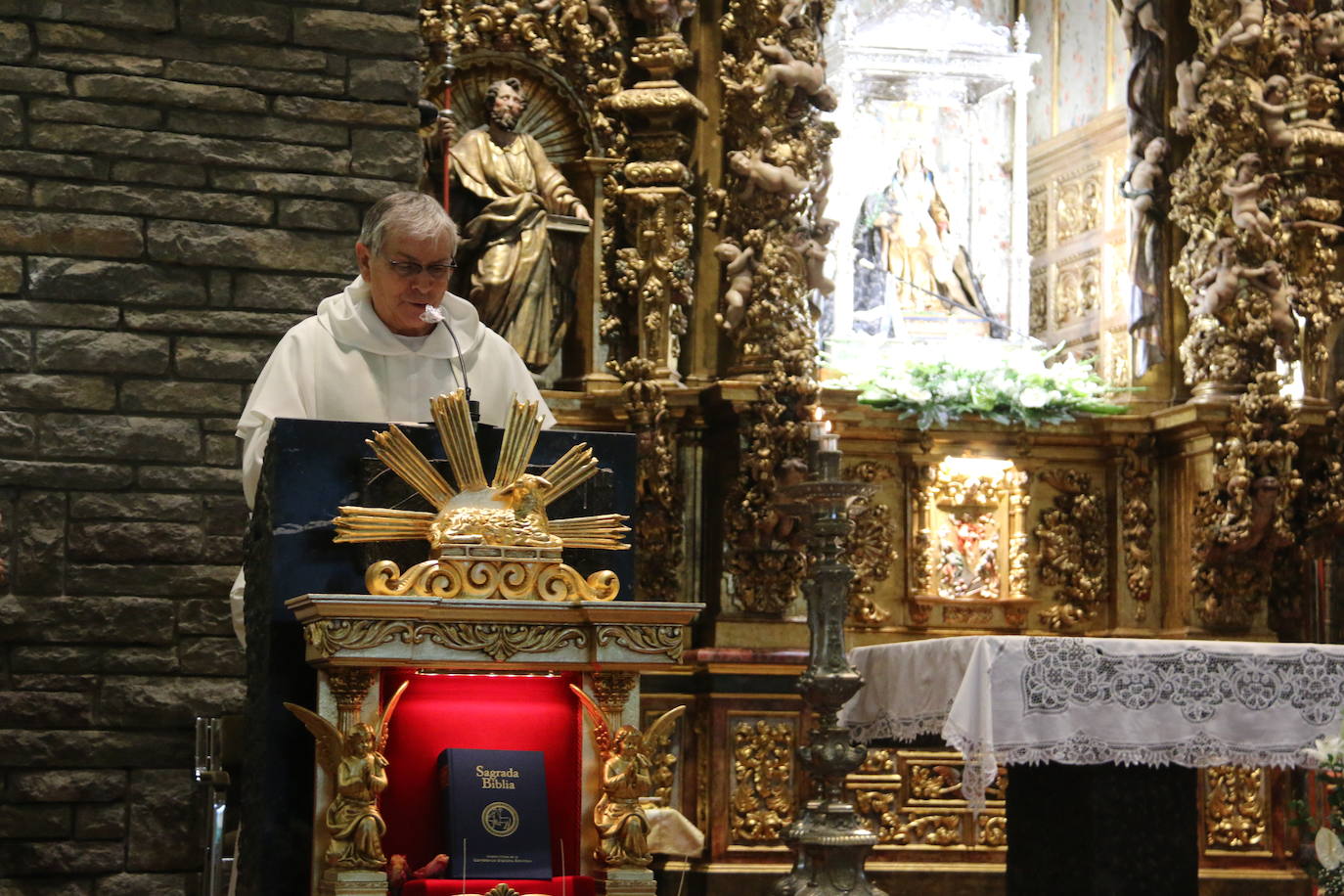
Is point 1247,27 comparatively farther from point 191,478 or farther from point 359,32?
point 191,478

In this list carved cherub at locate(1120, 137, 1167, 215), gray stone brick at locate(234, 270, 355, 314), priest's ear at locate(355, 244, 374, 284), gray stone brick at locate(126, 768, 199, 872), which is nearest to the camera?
priest's ear at locate(355, 244, 374, 284)

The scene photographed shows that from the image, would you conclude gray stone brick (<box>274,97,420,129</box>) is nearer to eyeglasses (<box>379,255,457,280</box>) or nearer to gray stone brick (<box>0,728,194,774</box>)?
gray stone brick (<box>0,728,194,774</box>)

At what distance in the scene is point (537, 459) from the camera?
142 inches

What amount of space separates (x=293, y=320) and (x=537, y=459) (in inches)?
138

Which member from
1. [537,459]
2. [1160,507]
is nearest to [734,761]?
[1160,507]

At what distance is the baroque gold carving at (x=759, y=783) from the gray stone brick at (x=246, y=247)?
3487mm

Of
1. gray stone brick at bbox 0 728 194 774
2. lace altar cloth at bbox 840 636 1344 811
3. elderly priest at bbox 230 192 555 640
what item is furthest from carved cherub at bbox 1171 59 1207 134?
elderly priest at bbox 230 192 555 640

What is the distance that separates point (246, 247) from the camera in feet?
22.5

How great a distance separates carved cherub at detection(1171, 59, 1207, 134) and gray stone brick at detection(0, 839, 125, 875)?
21.8 feet

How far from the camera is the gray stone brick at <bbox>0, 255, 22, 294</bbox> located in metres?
6.63

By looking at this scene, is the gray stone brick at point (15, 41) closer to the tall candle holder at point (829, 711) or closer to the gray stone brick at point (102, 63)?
the gray stone brick at point (102, 63)

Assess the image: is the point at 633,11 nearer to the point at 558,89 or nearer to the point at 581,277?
the point at 558,89

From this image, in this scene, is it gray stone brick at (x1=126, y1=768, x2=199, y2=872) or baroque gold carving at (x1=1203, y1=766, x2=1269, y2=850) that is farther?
baroque gold carving at (x1=1203, y1=766, x2=1269, y2=850)

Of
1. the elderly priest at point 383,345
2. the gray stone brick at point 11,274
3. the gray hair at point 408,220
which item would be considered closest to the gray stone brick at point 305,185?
the gray stone brick at point 11,274
